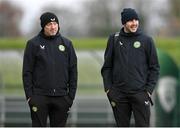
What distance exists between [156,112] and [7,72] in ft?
23.2

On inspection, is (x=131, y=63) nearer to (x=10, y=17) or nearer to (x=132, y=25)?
(x=132, y=25)

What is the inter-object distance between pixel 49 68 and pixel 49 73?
0.05 meters

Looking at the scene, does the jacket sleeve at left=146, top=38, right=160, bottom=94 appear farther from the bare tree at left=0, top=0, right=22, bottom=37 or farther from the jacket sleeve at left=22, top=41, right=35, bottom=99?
the bare tree at left=0, top=0, right=22, bottom=37

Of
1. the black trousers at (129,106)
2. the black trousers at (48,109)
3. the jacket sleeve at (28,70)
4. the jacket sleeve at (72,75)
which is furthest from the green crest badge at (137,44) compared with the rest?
the jacket sleeve at (28,70)

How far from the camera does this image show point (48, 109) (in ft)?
23.4

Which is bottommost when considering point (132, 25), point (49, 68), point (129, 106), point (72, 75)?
point (129, 106)

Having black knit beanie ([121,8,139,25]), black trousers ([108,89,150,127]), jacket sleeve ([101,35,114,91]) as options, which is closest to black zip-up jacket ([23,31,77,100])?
jacket sleeve ([101,35,114,91])

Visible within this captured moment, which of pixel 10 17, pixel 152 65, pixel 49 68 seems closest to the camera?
pixel 49 68

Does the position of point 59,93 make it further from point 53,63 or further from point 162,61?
point 162,61

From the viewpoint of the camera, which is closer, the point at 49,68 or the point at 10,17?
the point at 49,68

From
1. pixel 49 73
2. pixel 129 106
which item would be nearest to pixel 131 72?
pixel 129 106

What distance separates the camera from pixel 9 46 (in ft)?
69.6

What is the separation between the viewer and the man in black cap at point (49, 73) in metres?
7.00

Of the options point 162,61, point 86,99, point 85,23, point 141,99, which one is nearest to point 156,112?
→ point 162,61
